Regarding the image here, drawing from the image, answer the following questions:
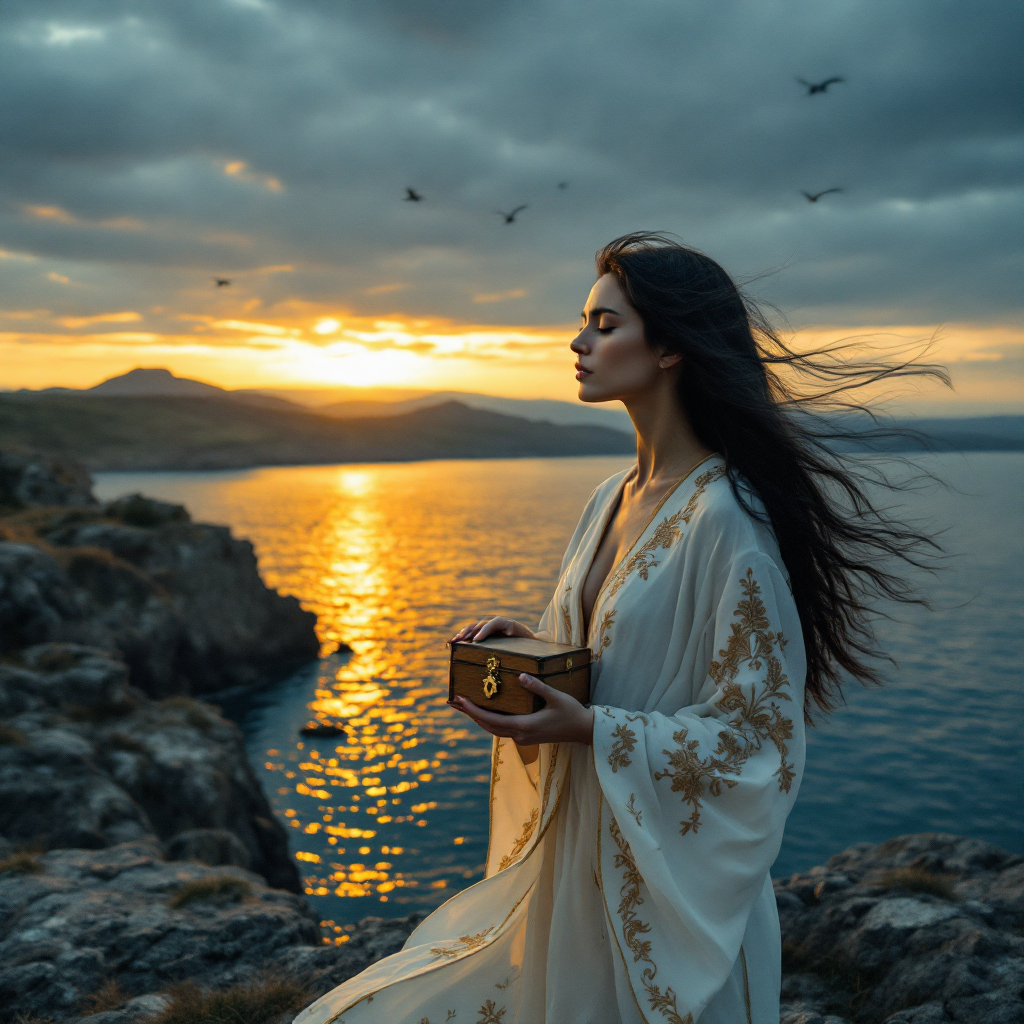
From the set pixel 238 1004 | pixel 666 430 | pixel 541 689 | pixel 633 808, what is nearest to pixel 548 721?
pixel 541 689

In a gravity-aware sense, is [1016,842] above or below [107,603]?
below

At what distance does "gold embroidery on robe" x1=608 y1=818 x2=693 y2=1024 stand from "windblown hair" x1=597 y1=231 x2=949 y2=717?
1.08 meters

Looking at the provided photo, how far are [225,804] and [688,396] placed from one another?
13.4 metres

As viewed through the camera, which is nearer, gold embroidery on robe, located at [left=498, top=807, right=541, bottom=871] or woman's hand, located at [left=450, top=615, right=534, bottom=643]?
woman's hand, located at [left=450, top=615, right=534, bottom=643]

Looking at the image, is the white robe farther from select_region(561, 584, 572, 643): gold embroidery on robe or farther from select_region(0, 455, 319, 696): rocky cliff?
select_region(0, 455, 319, 696): rocky cliff

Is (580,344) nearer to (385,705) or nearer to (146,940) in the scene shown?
(146,940)

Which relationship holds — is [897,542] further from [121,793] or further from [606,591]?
[121,793]

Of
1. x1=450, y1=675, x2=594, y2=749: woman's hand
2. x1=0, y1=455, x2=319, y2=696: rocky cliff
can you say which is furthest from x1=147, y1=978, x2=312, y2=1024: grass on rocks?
x1=0, y1=455, x2=319, y2=696: rocky cliff

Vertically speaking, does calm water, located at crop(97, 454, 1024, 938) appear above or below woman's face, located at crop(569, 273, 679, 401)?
below

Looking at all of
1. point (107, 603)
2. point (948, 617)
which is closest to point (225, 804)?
point (107, 603)

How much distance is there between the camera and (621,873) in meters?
2.83

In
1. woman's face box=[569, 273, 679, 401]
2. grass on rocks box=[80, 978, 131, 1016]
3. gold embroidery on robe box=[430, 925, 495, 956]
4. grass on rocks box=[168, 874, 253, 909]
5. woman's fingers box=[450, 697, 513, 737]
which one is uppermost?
woman's face box=[569, 273, 679, 401]

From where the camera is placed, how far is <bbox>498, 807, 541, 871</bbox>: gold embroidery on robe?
10.9 feet

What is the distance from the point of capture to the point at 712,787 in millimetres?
2711
